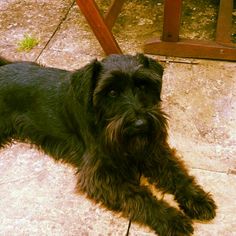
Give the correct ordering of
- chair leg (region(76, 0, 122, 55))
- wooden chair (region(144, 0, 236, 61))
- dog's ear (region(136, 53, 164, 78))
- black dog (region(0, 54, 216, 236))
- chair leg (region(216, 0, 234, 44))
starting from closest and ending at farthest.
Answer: black dog (region(0, 54, 216, 236)) < dog's ear (region(136, 53, 164, 78)) < chair leg (region(76, 0, 122, 55)) < wooden chair (region(144, 0, 236, 61)) < chair leg (region(216, 0, 234, 44))

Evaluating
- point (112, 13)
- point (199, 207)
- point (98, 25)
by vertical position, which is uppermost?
point (98, 25)

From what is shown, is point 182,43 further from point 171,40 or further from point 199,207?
point 199,207

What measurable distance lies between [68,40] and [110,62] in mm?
1944

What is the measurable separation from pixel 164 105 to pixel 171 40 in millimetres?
788

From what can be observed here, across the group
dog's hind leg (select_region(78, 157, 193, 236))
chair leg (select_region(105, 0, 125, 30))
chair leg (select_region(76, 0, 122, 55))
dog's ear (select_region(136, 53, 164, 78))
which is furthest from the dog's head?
chair leg (select_region(105, 0, 125, 30))

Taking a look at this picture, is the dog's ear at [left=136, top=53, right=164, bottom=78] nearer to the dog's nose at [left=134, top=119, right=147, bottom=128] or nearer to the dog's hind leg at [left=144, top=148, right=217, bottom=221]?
the dog's nose at [left=134, top=119, right=147, bottom=128]

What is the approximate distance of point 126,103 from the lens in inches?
101

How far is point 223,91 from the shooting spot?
150 inches

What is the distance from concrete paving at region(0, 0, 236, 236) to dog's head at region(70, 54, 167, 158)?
563 millimetres

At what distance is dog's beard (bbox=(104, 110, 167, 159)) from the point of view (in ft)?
8.31

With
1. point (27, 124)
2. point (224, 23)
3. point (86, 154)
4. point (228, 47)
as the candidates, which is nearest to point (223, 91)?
point (228, 47)

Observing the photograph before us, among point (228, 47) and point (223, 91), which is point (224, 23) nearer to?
point (228, 47)

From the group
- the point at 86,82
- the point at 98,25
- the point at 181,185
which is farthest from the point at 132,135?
the point at 98,25

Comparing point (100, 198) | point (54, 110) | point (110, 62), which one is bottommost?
point (100, 198)
